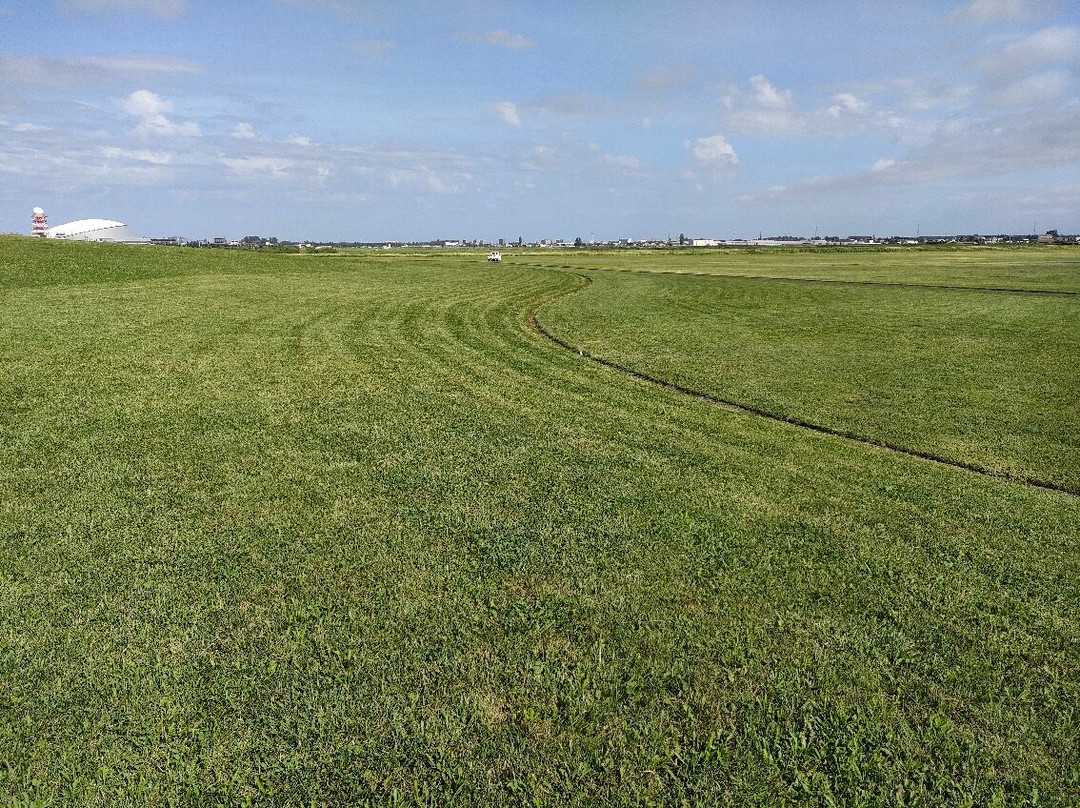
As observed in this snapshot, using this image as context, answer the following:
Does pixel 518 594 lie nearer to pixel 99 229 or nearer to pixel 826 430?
pixel 826 430

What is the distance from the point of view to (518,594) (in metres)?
4.95

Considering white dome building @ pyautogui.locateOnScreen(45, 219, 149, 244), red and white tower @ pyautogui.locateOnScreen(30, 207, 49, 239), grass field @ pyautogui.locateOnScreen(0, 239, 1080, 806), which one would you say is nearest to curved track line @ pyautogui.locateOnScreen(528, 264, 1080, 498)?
grass field @ pyautogui.locateOnScreen(0, 239, 1080, 806)

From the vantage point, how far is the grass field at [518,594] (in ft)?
11.2

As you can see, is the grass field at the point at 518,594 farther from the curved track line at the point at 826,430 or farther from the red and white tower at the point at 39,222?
the red and white tower at the point at 39,222

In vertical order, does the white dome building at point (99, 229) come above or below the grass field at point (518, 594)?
above

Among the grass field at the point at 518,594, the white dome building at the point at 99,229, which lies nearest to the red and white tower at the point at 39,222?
the white dome building at the point at 99,229

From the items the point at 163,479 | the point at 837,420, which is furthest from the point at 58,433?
the point at 837,420

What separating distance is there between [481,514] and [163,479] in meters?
3.67

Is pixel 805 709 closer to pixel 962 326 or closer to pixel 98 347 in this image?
pixel 98 347

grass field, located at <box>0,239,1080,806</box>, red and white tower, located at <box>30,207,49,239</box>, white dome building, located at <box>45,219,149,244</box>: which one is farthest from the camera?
white dome building, located at <box>45,219,149,244</box>

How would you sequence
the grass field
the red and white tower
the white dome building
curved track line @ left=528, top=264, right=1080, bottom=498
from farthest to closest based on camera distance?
the white dome building
the red and white tower
curved track line @ left=528, top=264, right=1080, bottom=498
the grass field

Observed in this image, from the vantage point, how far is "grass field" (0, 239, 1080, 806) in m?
3.42

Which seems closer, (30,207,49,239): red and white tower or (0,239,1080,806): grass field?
(0,239,1080,806): grass field

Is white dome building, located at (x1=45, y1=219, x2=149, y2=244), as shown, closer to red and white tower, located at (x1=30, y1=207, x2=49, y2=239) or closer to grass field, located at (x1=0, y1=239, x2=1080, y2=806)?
red and white tower, located at (x1=30, y1=207, x2=49, y2=239)
